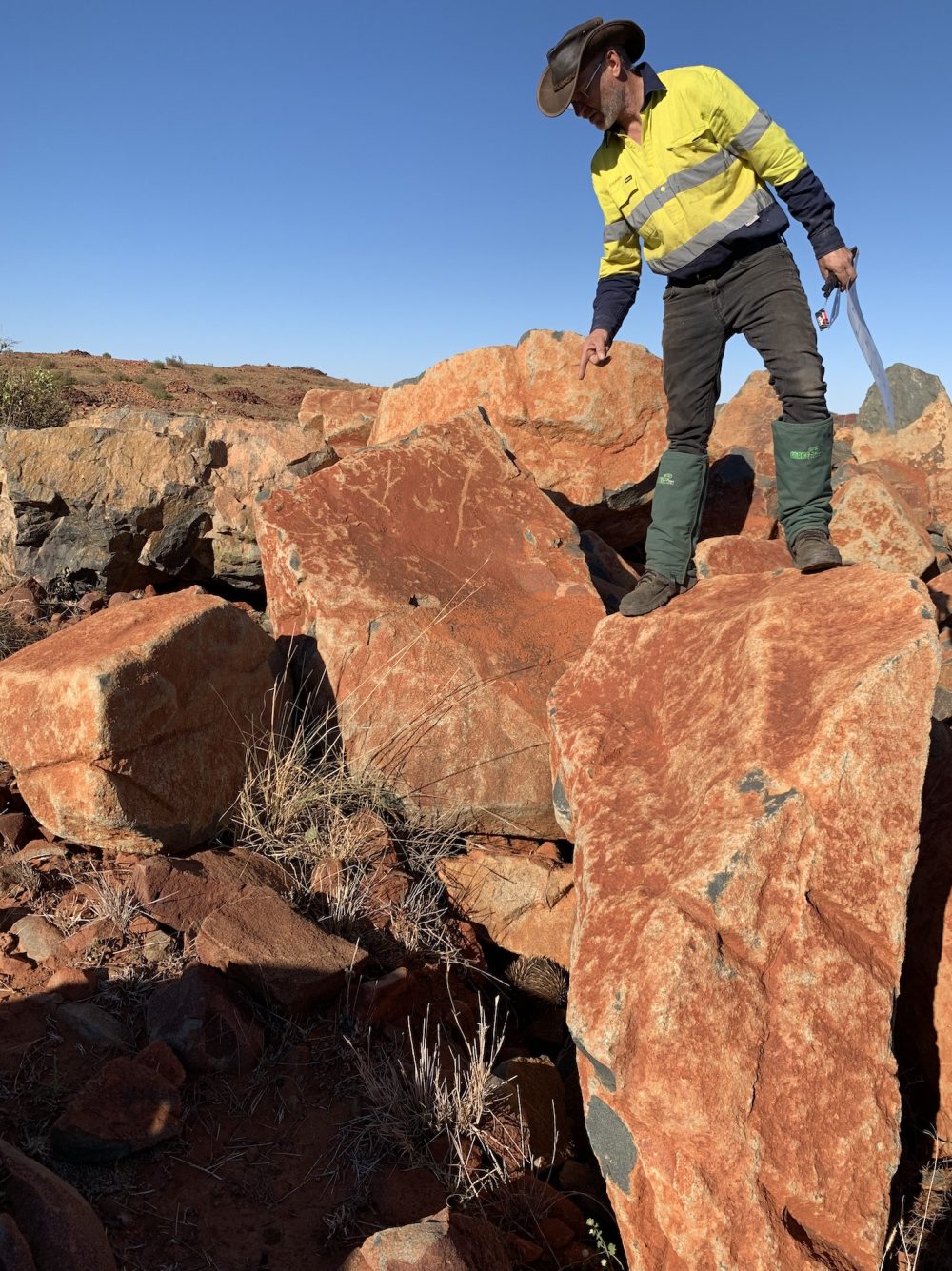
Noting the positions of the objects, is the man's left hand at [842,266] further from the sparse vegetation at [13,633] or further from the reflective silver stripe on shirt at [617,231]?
the sparse vegetation at [13,633]

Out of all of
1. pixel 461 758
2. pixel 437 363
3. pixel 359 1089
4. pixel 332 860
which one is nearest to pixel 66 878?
pixel 332 860

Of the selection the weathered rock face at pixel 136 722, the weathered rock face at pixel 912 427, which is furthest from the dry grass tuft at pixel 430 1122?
the weathered rock face at pixel 912 427

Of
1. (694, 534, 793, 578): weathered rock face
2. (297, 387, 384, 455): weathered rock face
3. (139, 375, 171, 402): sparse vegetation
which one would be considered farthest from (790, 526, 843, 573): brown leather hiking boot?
(139, 375, 171, 402): sparse vegetation

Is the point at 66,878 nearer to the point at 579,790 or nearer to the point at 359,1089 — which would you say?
the point at 359,1089

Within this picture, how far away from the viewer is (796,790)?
2.09m

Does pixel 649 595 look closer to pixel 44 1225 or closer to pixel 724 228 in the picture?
pixel 724 228

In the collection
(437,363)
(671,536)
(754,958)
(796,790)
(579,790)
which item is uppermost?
(437,363)

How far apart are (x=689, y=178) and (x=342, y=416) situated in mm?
4345

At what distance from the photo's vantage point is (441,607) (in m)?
3.82

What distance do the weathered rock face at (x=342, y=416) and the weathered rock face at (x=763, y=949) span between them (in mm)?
4833

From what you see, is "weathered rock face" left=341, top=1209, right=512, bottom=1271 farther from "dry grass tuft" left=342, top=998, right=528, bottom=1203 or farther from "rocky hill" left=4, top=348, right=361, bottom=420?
"rocky hill" left=4, top=348, right=361, bottom=420

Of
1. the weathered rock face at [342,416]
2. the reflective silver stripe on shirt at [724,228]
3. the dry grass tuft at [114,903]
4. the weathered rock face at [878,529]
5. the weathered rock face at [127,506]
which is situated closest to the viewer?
the dry grass tuft at [114,903]

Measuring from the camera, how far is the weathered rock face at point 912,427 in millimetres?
7469

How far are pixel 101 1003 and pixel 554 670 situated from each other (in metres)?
2.09
